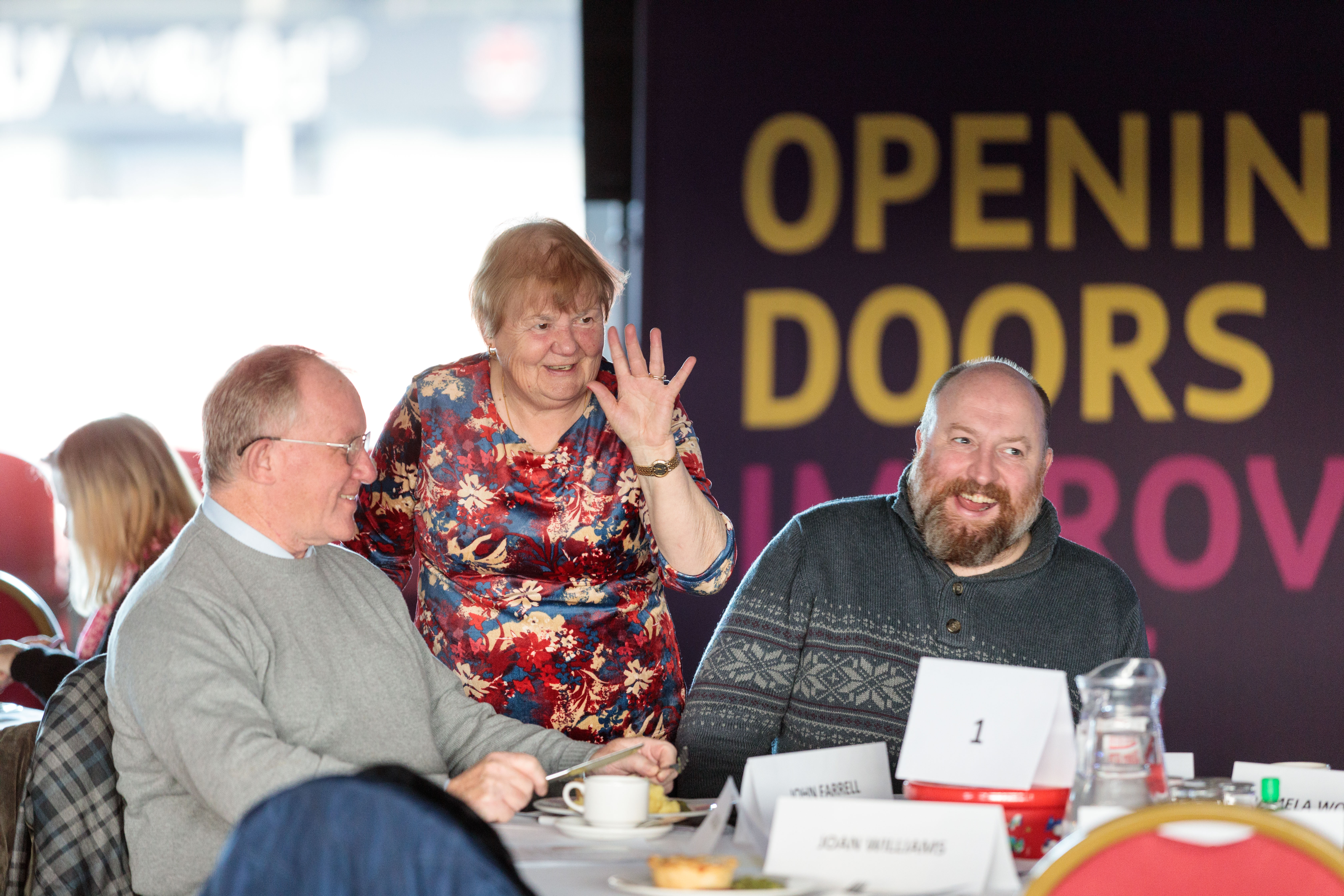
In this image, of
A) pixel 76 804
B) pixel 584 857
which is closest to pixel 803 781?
pixel 584 857

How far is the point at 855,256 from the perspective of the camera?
14.2 ft

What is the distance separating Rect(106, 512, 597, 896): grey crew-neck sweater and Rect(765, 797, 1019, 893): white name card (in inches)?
22.9

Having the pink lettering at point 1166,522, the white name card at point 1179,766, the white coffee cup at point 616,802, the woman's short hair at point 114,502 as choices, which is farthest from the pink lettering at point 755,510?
the white coffee cup at point 616,802

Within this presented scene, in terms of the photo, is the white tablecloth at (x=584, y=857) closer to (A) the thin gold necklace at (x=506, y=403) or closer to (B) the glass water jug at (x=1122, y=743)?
(B) the glass water jug at (x=1122, y=743)

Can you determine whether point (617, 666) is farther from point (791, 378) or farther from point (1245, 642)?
point (1245, 642)

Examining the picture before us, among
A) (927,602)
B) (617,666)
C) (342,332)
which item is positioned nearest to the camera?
(927,602)

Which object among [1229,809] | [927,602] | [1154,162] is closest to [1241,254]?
[1154,162]

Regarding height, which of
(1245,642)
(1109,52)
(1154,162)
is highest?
(1109,52)

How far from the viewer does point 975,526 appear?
2213mm

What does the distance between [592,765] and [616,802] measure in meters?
0.16

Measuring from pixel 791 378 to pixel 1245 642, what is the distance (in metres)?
1.64

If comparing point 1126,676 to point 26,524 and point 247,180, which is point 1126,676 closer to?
point 26,524

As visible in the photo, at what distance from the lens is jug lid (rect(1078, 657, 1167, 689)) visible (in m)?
1.46

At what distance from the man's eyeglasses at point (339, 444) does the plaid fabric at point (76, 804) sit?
371mm
